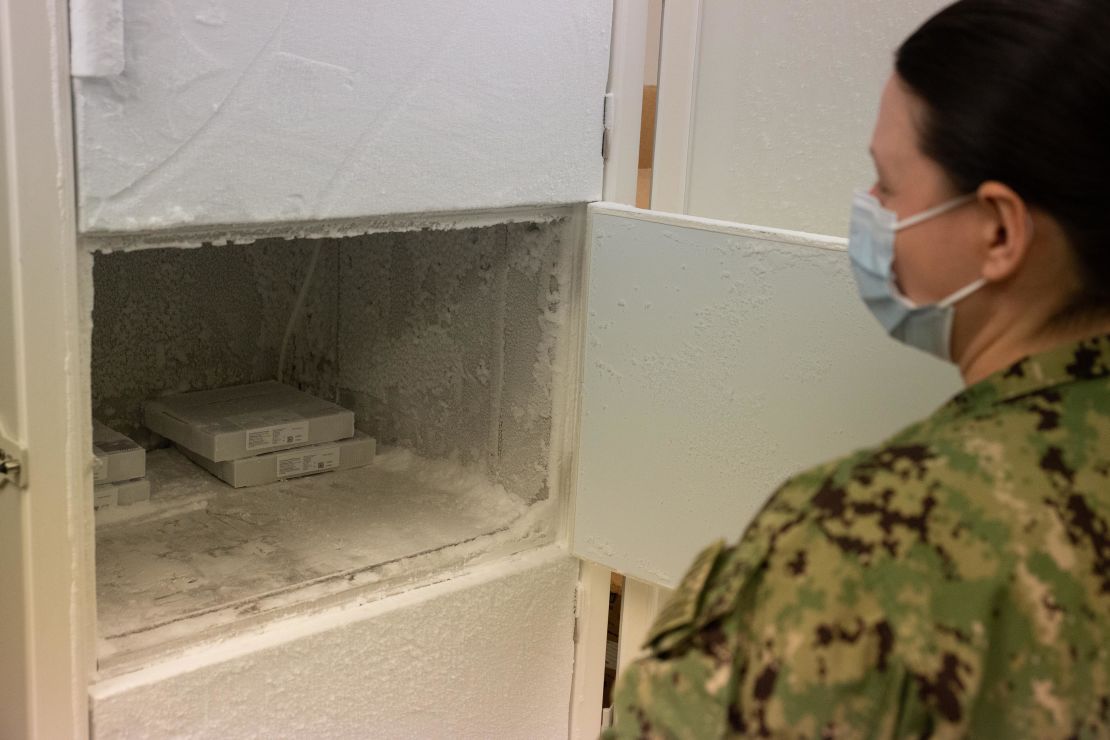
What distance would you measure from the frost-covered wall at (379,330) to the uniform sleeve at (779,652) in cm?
86

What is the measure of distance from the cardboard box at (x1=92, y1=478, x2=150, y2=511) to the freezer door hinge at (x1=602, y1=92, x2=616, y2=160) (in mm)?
811

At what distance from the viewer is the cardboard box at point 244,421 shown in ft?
5.80

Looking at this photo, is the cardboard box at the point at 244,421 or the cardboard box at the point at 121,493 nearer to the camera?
the cardboard box at the point at 121,493

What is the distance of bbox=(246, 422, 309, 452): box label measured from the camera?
1.78 m

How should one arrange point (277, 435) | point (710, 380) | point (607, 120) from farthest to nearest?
1. point (277, 435)
2. point (607, 120)
3. point (710, 380)

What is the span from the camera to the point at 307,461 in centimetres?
184

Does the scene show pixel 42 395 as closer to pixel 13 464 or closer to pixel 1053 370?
pixel 13 464

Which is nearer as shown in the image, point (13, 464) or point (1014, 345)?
point (1014, 345)

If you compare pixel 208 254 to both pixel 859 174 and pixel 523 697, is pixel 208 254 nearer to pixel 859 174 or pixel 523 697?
pixel 523 697

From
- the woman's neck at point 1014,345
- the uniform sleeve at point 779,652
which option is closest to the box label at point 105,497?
the uniform sleeve at point 779,652

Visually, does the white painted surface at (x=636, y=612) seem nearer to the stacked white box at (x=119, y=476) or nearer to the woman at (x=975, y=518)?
the stacked white box at (x=119, y=476)

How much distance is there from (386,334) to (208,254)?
1.06 ft

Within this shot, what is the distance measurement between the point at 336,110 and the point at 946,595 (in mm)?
830

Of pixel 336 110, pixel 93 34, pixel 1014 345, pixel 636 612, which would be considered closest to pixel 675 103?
pixel 336 110
